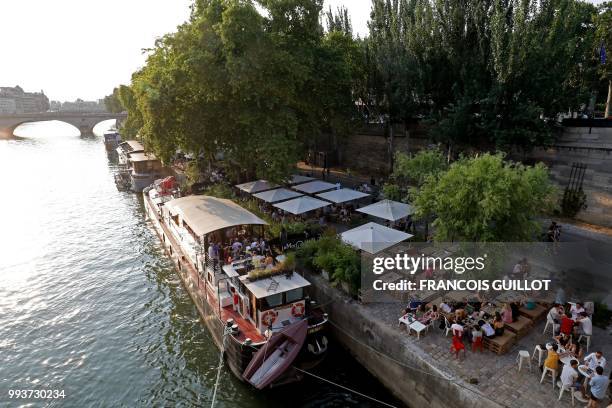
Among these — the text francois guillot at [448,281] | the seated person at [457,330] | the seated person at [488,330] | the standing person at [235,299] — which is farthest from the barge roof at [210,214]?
the seated person at [488,330]

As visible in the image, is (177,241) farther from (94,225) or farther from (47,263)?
(94,225)

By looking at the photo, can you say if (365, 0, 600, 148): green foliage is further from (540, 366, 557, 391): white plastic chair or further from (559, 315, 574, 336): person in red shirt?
(540, 366, 557, 391): white plastic chair

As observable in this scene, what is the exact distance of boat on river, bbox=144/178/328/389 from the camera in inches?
569

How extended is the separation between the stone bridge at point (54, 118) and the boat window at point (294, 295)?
4405 inches

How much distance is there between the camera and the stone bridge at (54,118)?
10338cm

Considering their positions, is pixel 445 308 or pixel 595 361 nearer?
pixel 595 361

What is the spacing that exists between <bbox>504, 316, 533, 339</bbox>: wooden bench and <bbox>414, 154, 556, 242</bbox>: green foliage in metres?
2.89

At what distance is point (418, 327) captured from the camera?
13953 mm

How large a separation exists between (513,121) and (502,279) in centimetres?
1283

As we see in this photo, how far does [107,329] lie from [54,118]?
109 metres

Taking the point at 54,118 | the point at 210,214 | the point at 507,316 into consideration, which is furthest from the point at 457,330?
the point at 54,118

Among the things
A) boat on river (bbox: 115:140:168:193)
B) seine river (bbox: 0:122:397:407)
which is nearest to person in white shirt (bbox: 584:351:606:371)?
seine river (bbox: 0:122:397:407)

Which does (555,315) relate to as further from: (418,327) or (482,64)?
(482,64)

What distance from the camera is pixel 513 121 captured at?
24.8m
